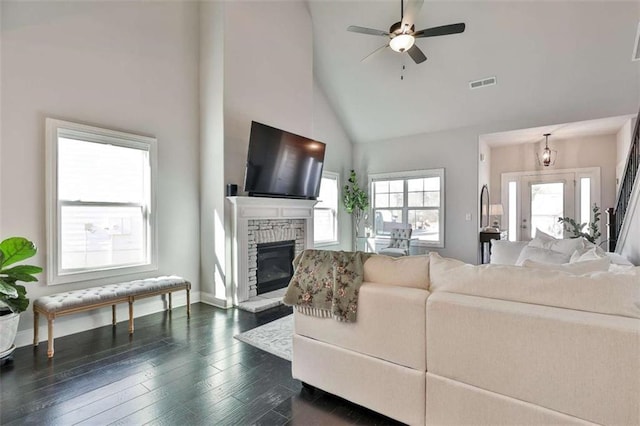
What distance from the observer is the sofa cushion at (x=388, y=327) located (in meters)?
1.75

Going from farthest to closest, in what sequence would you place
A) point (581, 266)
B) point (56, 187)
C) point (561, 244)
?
1. point (561, 244)
2. point (56, 187)
3. point (581, 266)

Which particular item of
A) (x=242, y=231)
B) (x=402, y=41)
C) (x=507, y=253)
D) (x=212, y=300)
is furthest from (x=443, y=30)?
(x=212, y=300)

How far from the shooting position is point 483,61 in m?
5.05

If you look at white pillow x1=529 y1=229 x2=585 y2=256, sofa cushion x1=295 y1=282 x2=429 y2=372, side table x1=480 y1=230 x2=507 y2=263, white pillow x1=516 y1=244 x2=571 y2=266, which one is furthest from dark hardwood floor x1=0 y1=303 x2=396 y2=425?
side table x1=480 y1=230 x2=507 y2=263

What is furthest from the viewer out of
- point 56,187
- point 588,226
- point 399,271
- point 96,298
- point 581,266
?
point 588,226

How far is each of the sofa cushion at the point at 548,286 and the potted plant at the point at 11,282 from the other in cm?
329

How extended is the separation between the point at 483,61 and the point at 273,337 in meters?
5.17

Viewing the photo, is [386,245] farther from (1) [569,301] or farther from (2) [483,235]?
(1) [569,301]

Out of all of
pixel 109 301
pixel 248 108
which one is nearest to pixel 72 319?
pixel 109 301

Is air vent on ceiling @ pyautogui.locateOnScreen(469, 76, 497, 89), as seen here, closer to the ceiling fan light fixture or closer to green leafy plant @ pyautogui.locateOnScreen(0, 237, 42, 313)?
the ceiling fan light fixture

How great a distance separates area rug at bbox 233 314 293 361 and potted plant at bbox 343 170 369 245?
4.01 m

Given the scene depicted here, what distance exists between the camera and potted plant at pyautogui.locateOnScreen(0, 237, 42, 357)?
8.52 ft

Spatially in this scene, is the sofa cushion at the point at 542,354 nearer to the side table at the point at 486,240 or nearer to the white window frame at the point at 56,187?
the white window frame at the point at 56,187

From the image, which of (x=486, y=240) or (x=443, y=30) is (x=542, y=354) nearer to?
(x=443, y=30)
